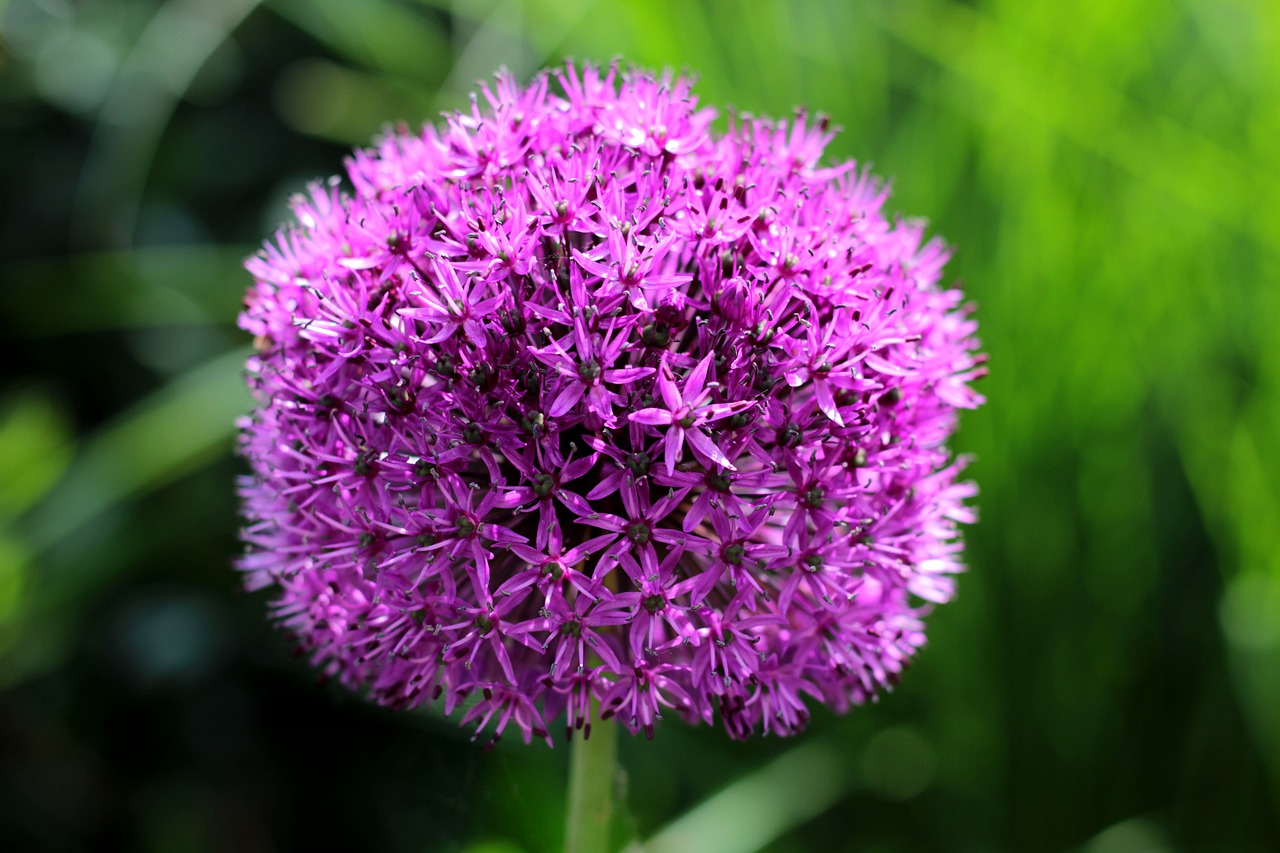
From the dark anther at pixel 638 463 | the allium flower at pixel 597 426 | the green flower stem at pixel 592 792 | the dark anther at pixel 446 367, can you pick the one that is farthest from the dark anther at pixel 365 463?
the green flower stem at pixel 592 792

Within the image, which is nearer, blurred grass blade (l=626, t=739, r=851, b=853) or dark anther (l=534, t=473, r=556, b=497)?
dark anther (l=534, t=473, r=556, b=497)

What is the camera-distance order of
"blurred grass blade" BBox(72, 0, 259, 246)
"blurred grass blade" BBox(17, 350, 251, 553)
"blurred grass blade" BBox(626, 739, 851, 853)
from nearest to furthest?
"blurred grass blade" BBox(626, 739, 851, 853) < "blurred grass blade" BBox(17, 350, 251, 553) < "blurred grass blade" BBox(72, 0, 259, 246)

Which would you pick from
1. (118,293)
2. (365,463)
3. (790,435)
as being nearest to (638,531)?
(790,435)

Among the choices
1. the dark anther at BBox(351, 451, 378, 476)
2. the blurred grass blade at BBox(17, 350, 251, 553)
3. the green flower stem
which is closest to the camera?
the dark anther at BBox(351, 451, 378, 476)

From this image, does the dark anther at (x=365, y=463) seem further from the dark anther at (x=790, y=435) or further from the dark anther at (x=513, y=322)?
the dark anther at (x=790, y=435)

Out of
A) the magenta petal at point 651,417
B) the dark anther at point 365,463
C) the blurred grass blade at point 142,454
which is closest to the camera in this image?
the magenta petal at point 651,417

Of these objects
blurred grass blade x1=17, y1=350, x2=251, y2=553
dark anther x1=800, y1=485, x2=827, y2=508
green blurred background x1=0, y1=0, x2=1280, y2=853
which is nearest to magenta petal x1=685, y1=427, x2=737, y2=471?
dark anther x1=800, y1=485, x2=827, y2=508

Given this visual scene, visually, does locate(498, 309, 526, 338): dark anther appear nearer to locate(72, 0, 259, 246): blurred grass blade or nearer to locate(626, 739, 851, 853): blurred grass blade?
locate(626, 739, 851, 853): blurred grass blade
